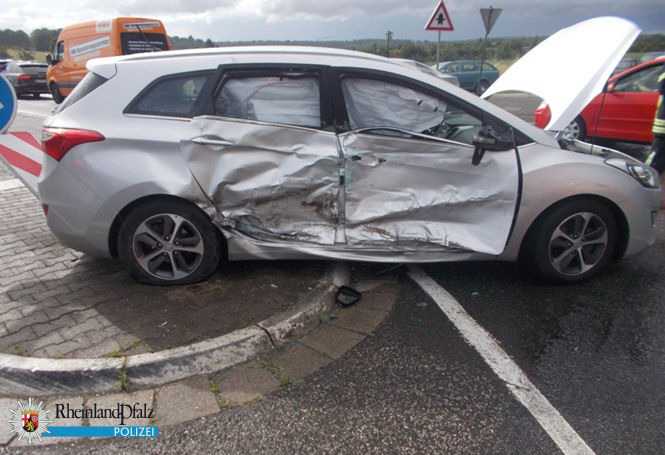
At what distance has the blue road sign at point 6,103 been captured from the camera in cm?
383

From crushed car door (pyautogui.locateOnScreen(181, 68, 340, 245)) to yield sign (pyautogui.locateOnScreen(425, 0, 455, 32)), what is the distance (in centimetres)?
969

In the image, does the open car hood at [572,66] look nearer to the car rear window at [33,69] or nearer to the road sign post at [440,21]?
the road sign post at [440,21]

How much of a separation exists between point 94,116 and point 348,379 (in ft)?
8.07

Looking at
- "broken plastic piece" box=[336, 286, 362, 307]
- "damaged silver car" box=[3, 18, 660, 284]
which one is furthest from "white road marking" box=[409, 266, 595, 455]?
"broken plastic piece" box=[336, 286, 362, 307]

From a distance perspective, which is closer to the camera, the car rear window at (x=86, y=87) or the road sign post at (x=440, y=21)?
the car rear window at (x=86, y=87)

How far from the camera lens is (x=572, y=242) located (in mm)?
3619

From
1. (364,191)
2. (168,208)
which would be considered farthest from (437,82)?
(168,208)

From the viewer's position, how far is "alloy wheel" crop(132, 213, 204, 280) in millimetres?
3443

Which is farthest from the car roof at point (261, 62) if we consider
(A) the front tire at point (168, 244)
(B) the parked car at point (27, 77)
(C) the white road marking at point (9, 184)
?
(B) the parked car at point (27, 77)

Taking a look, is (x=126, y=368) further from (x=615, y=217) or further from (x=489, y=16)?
(x=489, y=16)

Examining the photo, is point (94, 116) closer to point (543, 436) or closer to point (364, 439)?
point (364, 439)

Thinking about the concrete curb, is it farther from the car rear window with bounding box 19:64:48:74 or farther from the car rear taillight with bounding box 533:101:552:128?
the car rear window with bounding box 19:64:48:74

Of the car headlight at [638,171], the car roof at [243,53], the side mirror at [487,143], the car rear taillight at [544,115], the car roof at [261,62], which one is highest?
the car roof at [243,53]

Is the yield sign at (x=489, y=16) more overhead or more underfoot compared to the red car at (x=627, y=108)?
more overhead
